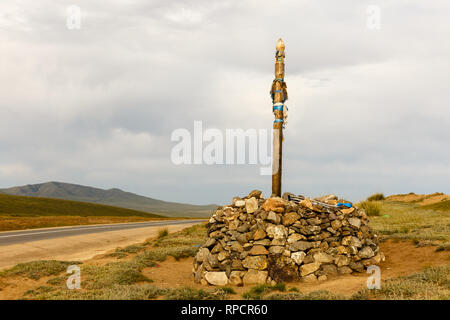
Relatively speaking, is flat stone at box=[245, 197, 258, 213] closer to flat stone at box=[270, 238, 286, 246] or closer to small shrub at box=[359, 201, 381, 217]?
flat stone at box=[270, 238, 286, 246]

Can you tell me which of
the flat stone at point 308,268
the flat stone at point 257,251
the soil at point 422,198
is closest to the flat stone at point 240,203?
the flat stone at point 257,251

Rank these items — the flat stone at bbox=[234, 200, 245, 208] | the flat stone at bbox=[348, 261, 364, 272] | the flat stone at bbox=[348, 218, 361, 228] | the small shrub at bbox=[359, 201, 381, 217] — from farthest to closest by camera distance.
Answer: the small shrub at bbox=[359, 201, 381, 217], the flat stone at bbox=[234, 200, 245, 208], the flat stone at bbox=[348, 218, 361, 228], the flat stone at bbox=[348, 261, 364, 272]

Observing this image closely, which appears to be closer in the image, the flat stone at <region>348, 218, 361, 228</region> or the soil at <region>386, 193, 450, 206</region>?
the flat stone at <region>348, 218, 361, 228</region>

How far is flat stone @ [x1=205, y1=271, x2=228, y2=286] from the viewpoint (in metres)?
10.8

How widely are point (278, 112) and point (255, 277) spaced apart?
6.35 meters

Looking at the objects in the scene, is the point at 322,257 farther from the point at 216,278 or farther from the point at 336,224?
the point at 216,278

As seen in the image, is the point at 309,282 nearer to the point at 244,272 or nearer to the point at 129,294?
the point at 244,272

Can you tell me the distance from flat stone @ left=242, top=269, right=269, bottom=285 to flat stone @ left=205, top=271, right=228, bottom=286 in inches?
26.8

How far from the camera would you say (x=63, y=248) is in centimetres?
1939

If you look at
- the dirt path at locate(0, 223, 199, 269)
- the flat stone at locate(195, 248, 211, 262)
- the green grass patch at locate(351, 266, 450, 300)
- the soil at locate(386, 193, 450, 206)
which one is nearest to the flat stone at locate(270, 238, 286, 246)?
the flat stone at locate(195, 248, 211, 262)

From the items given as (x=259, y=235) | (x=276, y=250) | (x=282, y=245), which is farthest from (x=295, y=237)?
(x=259, y=235)
